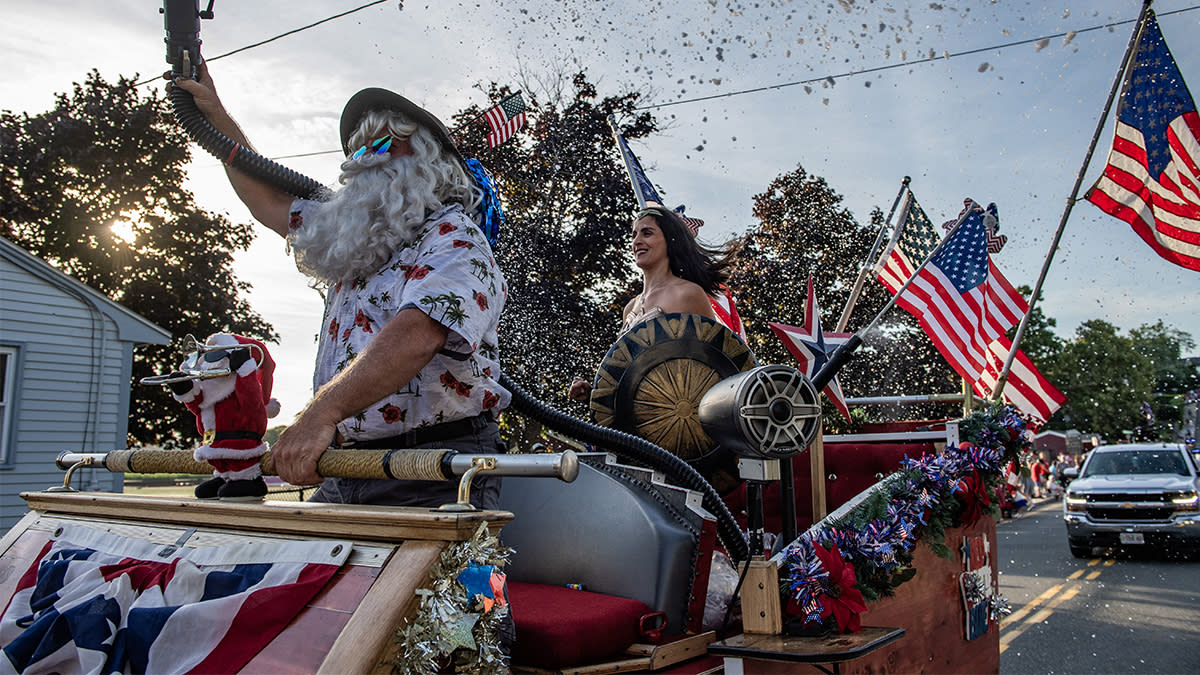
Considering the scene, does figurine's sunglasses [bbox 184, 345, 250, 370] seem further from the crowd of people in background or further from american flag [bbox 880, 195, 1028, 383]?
american flag [bbox 880, 195, 1028, 383]

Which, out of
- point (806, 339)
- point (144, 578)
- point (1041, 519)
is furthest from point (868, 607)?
point (1041, 519)

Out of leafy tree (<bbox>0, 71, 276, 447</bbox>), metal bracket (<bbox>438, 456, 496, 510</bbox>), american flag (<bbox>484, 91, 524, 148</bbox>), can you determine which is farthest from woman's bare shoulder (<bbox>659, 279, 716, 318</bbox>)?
leafy tree (<bbox>0, 71, 276, 447</bbox>)

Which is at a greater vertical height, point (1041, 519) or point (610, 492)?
point (610, 492)

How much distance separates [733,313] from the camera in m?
5.63

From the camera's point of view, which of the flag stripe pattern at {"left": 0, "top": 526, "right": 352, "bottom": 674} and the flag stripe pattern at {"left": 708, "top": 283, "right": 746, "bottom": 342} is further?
the flag stripe pattern at {"left": 708, "top": 283, "right": 746, "bottom": 342}

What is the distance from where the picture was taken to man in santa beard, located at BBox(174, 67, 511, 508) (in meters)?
1.89

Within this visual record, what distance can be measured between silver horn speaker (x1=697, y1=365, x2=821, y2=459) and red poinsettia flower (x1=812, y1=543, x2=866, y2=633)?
32 centimetres

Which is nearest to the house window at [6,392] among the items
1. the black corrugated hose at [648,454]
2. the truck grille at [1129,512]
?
the black corrugated hose at [648,454]

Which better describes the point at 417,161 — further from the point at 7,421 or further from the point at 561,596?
the point at 7,421

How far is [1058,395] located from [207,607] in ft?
19.6

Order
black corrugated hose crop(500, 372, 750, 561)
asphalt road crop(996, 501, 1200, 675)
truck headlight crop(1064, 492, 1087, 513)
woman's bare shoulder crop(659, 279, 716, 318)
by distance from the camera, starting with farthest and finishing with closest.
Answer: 1. truck headlight crop(1064, 492, 1087, 513)
2. asphalt road crop(996, 501, 1200, 675)
3. woman's bare shoulder crop(659, 279, 716, 318)
4. black corrugated hose crop(500, 372, 750, 561)

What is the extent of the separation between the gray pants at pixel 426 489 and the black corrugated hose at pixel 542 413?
30 cm

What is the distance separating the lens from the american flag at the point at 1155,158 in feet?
18.8

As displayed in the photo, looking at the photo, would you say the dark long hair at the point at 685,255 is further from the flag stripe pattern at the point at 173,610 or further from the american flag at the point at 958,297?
the flag stripe pattern at the point at 173,610
